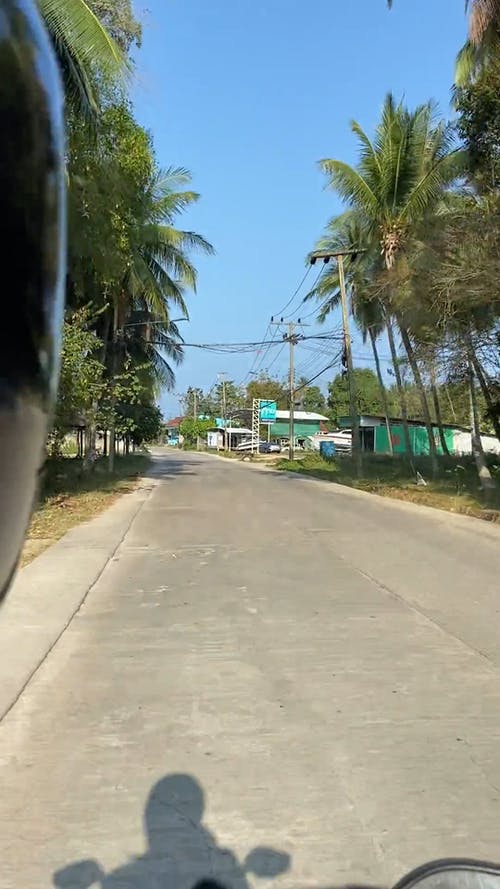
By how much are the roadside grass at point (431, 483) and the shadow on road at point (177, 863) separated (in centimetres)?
1319

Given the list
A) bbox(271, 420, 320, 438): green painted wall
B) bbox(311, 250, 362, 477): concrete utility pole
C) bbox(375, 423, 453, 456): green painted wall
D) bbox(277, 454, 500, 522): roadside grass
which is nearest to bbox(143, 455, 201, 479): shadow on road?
bbox(277, 454, 500, 522): roadside grass

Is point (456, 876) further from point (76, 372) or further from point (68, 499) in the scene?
point (68, 499)

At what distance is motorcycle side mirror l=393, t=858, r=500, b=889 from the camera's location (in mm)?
1797

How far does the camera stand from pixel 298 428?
97438mm

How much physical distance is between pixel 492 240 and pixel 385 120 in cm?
1177

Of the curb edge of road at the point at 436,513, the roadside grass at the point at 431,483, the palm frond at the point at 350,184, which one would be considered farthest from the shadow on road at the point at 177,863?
the palm frond at the point at 350,184

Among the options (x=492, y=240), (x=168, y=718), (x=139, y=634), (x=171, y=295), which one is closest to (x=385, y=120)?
(x=171, y=295)

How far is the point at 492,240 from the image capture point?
1504cm

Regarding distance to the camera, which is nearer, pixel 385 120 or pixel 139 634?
pixel 139 634

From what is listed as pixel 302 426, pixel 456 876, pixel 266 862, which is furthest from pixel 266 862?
pixel 302 426

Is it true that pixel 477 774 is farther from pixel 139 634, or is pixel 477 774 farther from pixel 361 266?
pixel 361 266

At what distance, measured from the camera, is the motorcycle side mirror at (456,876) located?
180 cm

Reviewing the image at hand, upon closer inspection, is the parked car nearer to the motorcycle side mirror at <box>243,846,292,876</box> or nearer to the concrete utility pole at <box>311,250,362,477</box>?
the concrete utility pole at <box>311,250,362,477</box>

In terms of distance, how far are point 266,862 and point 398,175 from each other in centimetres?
2413
